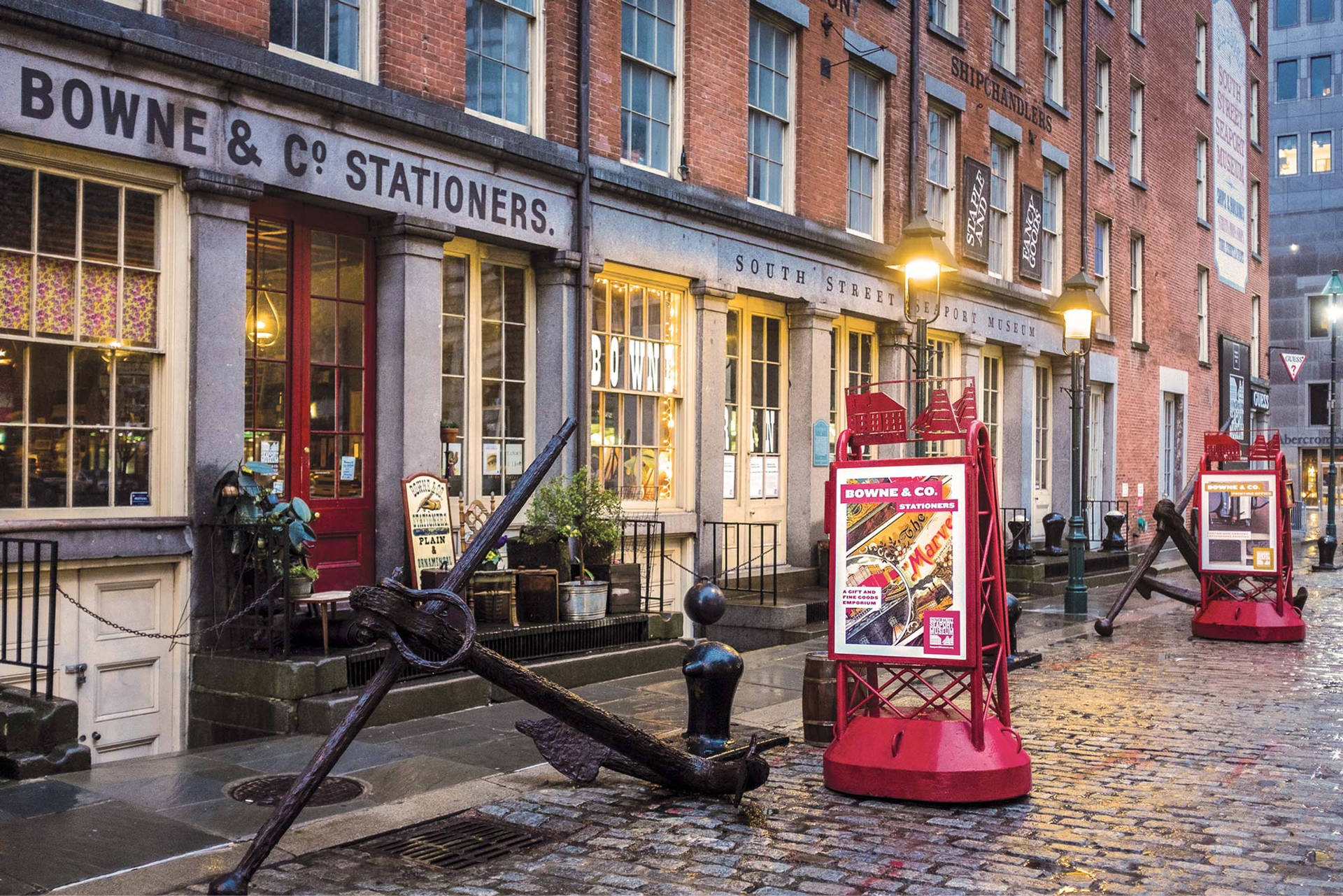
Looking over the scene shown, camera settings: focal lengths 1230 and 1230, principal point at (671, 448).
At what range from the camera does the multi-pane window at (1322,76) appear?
175 feet

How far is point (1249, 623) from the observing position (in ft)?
43.3

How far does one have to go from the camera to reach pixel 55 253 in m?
8.23

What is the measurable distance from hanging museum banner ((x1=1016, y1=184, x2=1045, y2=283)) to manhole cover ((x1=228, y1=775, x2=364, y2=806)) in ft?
55.4

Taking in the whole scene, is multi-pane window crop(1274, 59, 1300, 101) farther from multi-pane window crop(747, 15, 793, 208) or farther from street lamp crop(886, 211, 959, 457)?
street lamp crop(886, 211, 959, 457)

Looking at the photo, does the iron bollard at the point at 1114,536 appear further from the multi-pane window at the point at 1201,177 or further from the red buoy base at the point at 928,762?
the red buoy base at the point at 928,762

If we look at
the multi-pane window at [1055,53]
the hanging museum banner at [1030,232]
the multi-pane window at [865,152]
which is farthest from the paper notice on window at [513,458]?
the multi-pane window at [1055,53]

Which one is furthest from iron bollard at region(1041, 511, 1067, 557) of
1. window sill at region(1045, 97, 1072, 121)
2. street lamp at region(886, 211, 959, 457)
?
window sill at region(1045, 97, 1072, 121)

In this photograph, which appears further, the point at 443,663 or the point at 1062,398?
the point at 1062,398

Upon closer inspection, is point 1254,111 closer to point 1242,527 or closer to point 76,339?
point 1242,527

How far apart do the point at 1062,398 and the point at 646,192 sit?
13.1 metres

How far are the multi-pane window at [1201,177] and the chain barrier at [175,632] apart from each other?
26375 mm

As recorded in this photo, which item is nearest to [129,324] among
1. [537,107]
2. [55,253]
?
[55,253]

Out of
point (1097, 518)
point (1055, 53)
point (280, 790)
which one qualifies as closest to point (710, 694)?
point (280, 790)

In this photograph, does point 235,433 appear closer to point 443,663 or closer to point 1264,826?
point 443,663
